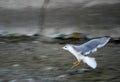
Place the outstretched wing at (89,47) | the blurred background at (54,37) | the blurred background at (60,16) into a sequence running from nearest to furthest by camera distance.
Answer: the outstretched wing at (89,47)
the blurred background at (54,37)
the blurred background at (60,16)

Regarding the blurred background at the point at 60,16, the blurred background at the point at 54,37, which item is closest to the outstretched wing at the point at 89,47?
the blurred background at the point at 54,37

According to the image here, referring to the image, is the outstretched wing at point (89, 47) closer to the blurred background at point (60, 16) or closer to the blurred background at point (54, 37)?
the blurred background at point (54, 37)

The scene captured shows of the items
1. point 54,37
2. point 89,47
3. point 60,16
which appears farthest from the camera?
point 60,16

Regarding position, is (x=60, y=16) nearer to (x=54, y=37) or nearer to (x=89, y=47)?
(x=54, y=37)

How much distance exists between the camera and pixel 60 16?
27.7ft

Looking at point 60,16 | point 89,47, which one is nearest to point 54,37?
point 60,16

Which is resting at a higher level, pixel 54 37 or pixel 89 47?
pixel 54 37

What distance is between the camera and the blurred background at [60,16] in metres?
8.06

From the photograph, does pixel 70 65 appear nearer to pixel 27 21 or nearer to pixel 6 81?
pixel 6 81

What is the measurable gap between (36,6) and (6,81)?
11.4ft

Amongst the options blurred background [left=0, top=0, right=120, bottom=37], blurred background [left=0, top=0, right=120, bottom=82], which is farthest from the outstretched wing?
blurred background [left=0, top=0, right=120, bottom=37]

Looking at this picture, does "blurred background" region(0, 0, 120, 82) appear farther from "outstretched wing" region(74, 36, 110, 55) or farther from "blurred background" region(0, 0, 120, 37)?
"outstretched wing" region(74, 36, 110, 55)

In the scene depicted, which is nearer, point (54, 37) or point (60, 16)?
point (54, 37)

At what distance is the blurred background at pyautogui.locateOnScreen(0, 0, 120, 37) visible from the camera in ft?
26.5
